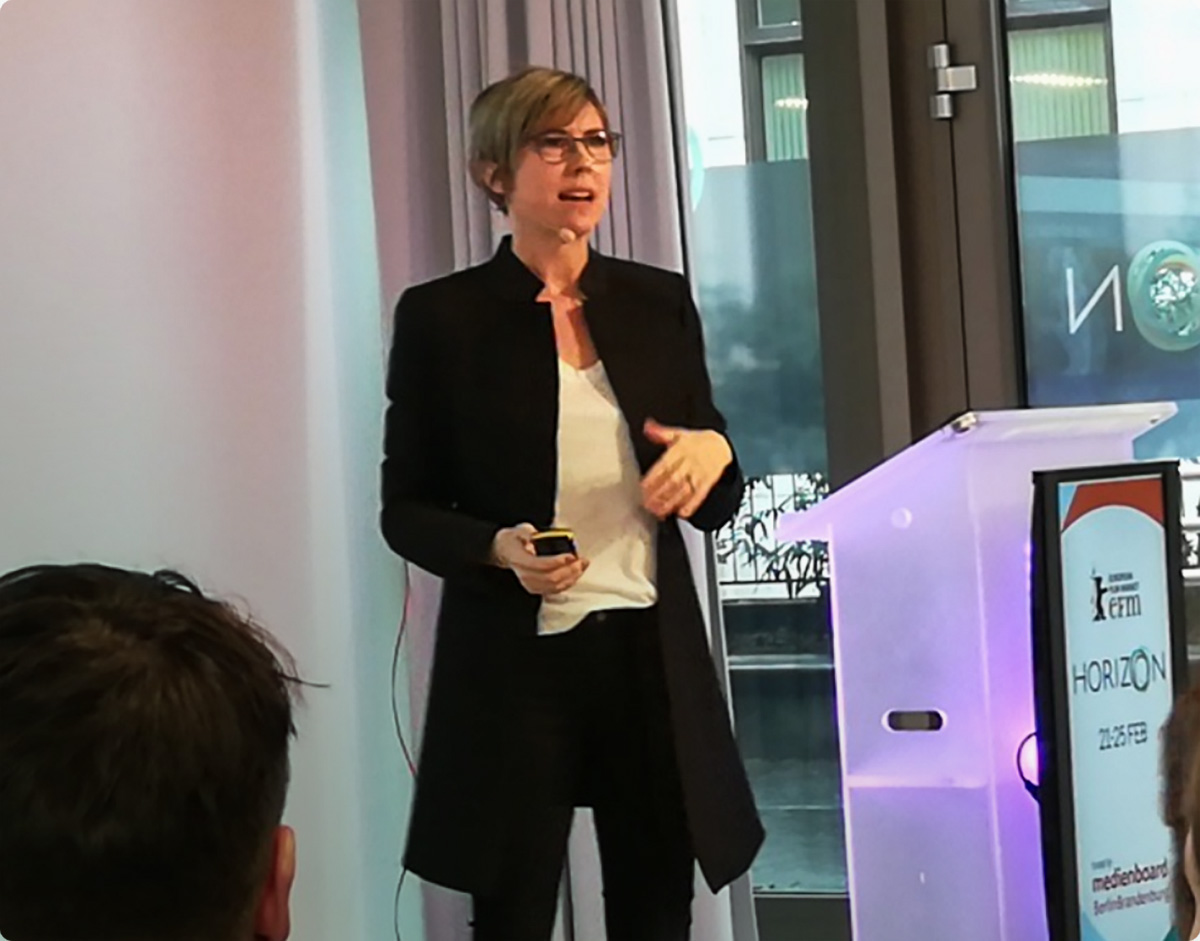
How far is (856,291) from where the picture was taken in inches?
112

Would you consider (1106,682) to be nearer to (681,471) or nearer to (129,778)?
(681,471)

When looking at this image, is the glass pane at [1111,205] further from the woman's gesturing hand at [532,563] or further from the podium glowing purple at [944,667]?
the woman's gesturing hand at [532,563]

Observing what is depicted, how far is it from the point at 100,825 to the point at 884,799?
152cm

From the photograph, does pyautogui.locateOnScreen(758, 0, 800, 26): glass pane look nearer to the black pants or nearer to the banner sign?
the banner sign

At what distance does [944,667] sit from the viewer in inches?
88.3

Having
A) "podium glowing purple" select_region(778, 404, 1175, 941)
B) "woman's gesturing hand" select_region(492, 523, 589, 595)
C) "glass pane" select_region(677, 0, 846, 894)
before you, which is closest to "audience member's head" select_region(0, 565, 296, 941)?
"woman's gesturing hand" select_region(492, 523, 589, 595)

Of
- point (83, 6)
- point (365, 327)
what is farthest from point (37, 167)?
point (365, 327)

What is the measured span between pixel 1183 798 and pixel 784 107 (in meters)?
1.91

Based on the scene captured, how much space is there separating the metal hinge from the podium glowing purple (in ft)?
2.32

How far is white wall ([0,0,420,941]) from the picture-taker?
206cm

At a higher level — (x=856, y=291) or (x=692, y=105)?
(x=692, y=105)

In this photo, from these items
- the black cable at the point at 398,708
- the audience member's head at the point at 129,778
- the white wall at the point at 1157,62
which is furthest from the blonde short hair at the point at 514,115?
the white wall at the point at 1157,62

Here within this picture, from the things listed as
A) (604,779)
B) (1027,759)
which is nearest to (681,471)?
(604,779)

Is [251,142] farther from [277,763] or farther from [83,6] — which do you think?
[277,763]
